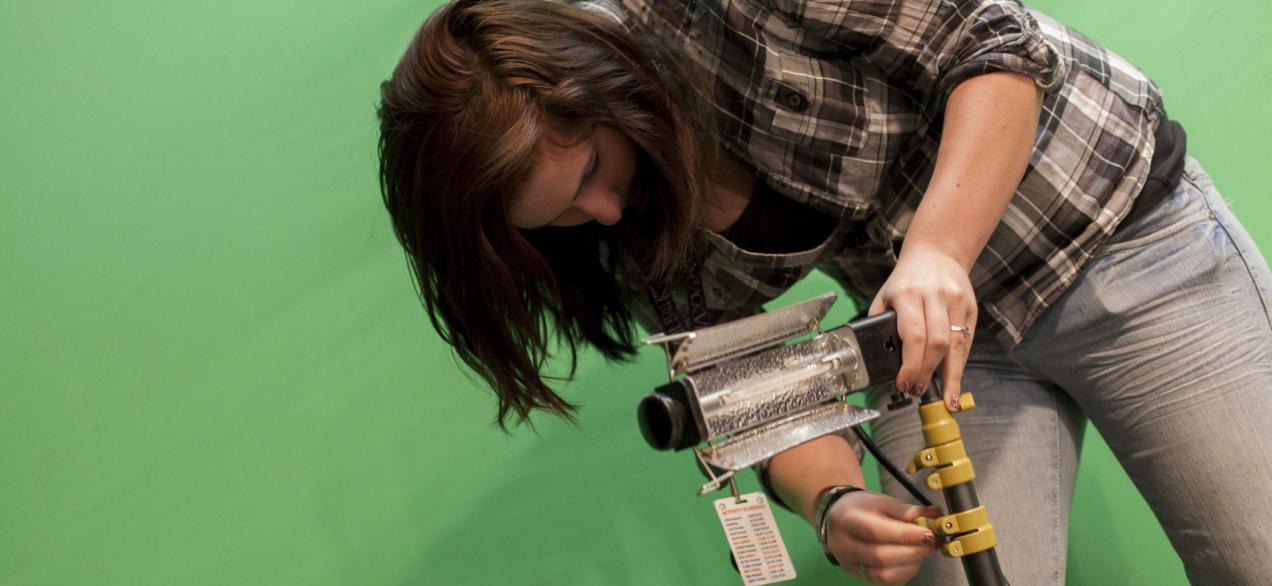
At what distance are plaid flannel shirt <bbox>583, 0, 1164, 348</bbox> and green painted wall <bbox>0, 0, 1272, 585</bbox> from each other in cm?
52

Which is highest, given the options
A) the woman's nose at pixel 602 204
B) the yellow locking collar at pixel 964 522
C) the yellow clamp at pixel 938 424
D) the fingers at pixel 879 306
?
the woman's nose at pixel 602 204

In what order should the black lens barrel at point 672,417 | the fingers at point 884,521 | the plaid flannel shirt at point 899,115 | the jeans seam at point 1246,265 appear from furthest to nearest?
the jeans seam at point 1246,265, the plaid flannel shirt at point 899,115, the fingers at point 884,521, the black lens barrel at point 672,417

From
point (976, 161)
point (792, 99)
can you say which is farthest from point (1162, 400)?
point (792, 99)

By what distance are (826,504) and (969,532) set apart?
0.21 m

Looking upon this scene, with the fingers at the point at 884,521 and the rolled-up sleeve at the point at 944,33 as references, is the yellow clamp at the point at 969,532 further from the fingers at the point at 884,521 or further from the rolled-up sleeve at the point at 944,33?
the rolled-up sleeve at the point at 944,33

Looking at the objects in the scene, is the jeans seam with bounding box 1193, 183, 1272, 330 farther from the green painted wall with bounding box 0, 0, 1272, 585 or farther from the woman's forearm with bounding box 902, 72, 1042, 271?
the green painted wall with bounding box 0, 0, 1272, 585

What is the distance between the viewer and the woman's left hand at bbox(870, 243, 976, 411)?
79 centimetres

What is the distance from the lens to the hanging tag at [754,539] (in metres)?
0.81

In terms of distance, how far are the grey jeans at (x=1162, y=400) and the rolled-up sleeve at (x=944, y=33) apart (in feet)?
0.79

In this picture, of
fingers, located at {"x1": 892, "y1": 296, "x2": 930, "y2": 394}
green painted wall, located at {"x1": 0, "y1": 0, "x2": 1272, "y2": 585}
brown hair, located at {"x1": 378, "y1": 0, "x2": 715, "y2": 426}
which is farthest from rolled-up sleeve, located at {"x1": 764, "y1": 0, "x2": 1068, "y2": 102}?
green painted wall, located at {"x1": 0, "y1": 0, "x2": 1272, "y2": 585}

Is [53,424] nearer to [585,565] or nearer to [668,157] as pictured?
[585,565]

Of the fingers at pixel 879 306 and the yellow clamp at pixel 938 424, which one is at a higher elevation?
the fingers at pixel 879 306

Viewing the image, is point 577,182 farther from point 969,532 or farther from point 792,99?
point 969,532

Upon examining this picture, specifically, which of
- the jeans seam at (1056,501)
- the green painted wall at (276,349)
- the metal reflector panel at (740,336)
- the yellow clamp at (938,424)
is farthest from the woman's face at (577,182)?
the green painted wall at (276,349)
